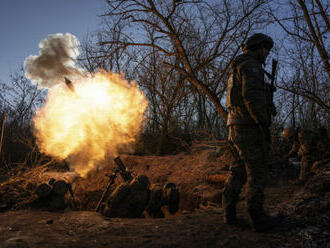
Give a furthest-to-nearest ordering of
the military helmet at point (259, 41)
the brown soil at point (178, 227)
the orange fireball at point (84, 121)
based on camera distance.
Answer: the orange fireball at point (84, 121), the military helmet at point (259, 41), the brown soil at point (178, 227)

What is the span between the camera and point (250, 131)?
3293mm

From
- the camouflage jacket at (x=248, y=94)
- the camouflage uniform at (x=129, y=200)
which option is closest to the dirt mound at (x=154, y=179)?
the camouflage uniform at (x=129, y=200)

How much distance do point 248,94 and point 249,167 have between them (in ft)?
3.61

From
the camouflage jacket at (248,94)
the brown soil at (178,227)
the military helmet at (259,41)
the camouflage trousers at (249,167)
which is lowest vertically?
the brown soil at (178,227)

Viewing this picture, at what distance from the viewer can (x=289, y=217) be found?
11.1 ft

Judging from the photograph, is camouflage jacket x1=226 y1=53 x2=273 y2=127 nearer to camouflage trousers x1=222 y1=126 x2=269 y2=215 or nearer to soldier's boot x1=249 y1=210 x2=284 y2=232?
camouflage trousers x1=222 y1=126 x2=269 y2=215

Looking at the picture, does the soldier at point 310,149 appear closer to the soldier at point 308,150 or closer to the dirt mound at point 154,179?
the soldier at point 308,150

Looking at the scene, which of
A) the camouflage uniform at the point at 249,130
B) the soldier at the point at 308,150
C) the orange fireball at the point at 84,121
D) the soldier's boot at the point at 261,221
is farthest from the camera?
the orange fireball at the point at 84,121

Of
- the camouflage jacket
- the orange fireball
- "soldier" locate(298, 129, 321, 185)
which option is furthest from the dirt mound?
the camouflage jacket

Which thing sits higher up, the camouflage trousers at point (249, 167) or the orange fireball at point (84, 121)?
the orange fireball at point (84, 121)

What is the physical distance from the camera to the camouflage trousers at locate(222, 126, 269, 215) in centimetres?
311

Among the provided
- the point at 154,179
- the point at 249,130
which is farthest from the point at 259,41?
the point at 154,179

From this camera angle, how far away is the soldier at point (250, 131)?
3111 mm

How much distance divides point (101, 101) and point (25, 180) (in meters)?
3.74
